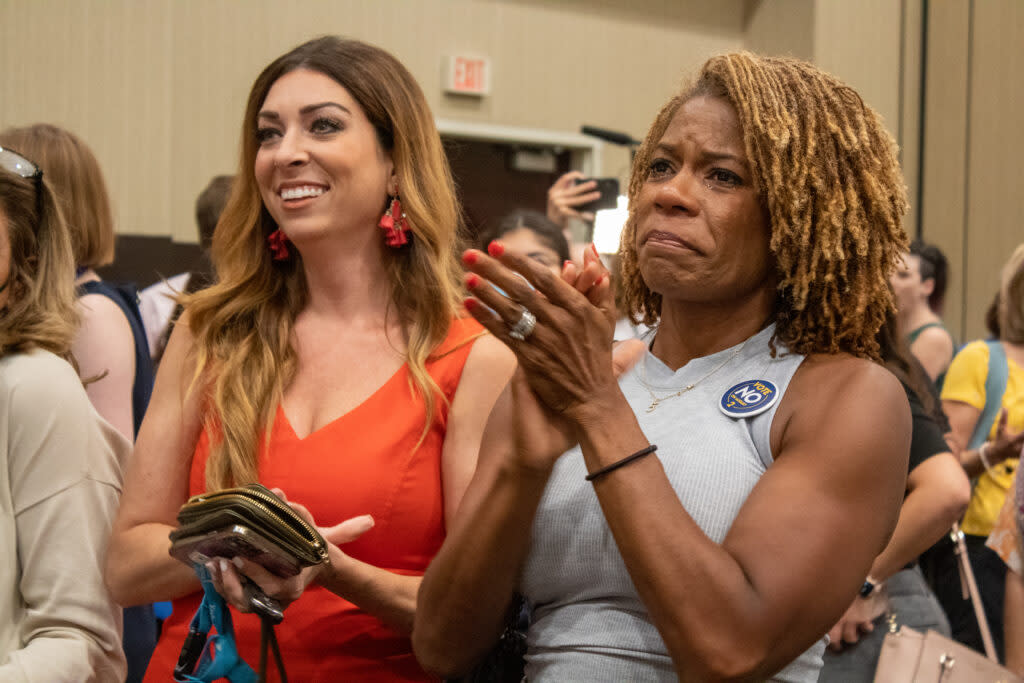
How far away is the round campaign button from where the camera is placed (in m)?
1.29

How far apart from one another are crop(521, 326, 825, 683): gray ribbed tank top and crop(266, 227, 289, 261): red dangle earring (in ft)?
2.74

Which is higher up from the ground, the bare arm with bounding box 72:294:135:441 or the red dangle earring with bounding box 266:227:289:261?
the red dangle earring with bounding box 266:227:289:261

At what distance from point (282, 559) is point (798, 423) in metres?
0.68

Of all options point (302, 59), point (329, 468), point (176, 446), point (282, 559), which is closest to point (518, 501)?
point (282, 559)

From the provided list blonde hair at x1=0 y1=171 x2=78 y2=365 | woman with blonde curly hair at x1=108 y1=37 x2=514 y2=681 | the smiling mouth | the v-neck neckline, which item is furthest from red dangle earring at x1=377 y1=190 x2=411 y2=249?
blonde hair at x1=0 y1=171 x2=78 y2=365

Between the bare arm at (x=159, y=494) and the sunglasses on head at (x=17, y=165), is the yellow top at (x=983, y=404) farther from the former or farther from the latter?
the sunglasses on head at (x=17, y=165)

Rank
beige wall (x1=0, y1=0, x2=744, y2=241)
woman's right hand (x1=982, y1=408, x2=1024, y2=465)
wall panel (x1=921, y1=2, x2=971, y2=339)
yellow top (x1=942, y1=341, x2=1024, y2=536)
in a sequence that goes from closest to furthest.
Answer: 1. woman's right hand (x1=982, y1=408, x2=1024, y2=465)
2. yellow top (x1=942, y1=341, x2=1024, y2=536)
3. beige wall (x1=0, y1=0, x2=744, y2=241)
4. wall panel (x1=921, y1=2, x2=971, y2=339)

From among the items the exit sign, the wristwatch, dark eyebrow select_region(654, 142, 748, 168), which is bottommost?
the wristwatch

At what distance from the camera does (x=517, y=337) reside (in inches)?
46.8

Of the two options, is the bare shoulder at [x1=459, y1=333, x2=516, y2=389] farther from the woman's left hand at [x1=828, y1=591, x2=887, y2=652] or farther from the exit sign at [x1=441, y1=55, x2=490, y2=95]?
the exit sign at [x1=441, y1=55, x2=490, y2=95]

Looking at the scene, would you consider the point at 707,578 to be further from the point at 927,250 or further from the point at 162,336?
the point at 927,250

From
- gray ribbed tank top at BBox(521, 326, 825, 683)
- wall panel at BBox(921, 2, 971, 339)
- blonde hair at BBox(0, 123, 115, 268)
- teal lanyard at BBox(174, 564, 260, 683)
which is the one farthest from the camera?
wall panel at BBox(921, 2, 971, 339)

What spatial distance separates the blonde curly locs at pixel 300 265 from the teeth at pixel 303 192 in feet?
0.45

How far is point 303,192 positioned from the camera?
1853 mm
